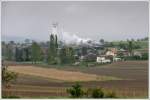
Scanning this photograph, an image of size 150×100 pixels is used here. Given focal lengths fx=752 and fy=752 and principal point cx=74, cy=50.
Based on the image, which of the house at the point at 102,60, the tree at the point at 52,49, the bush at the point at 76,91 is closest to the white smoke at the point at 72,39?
the tree at the point at 52,49

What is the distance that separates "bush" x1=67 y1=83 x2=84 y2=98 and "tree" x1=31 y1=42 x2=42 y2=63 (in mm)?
523

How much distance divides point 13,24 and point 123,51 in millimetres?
1316

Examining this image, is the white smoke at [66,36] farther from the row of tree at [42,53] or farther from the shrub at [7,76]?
the shrub at [7,76]

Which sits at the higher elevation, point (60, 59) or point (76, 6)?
point (76, 6)

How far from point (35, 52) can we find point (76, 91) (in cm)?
66

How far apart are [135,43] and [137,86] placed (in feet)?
1.64

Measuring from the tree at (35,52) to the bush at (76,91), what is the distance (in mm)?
523

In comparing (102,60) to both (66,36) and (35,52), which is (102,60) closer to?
(66,36)

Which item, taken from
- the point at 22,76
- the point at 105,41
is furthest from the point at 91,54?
the point at 22,76

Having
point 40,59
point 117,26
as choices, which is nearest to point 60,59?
point 40,59

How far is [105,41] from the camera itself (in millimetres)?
8727

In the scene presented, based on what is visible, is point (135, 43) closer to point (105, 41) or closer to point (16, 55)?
point (105, 41)

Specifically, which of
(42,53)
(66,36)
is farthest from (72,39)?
(42,53)

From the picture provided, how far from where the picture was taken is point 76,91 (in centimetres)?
868
